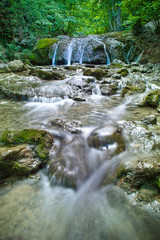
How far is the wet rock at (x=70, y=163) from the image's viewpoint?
2090 mm

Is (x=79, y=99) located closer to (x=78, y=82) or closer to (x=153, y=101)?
(x=78, y=82)

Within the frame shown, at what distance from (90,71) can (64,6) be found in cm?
1539

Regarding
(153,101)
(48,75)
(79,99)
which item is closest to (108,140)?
(153,101)

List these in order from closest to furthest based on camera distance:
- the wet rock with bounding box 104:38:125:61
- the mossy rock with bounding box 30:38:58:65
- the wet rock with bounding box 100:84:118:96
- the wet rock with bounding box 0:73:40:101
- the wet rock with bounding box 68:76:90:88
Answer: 1. the wet rock with bounding box 0:73:40:101
2. the wet rock with bounding box 100:84:118:96
3. the wet rock with bounding box 68:76:90:88
4. the wet rock with bounding box 104:38:125:61
5. the mossy rock with bounding box 30:38:58:65

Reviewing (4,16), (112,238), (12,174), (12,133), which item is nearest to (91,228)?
(112,238)

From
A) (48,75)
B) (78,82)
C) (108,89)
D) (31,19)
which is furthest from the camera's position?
(31,19)

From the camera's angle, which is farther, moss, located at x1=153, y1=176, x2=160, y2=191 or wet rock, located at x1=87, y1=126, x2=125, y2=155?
wet rock, located at x1=87, y1=126, x2=125, y2=155

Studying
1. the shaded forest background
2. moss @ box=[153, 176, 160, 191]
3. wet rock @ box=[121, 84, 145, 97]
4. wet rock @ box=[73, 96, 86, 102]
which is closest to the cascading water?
the shaded forest background

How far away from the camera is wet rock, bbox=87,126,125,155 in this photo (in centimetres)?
253

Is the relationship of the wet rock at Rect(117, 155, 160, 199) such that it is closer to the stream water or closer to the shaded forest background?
the stream water

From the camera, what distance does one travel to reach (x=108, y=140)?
8.50ft

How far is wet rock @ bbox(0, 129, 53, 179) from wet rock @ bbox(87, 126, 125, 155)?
2.73ft

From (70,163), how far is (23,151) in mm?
793

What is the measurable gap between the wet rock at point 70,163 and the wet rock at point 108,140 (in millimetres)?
185
